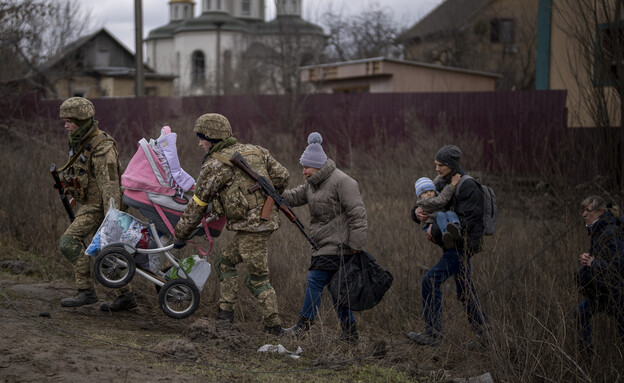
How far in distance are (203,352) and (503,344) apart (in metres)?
2.36

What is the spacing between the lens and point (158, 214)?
6.27 m

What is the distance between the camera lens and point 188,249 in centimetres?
868

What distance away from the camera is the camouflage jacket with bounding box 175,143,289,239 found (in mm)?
5910

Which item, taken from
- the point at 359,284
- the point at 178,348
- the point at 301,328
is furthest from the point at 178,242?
the point at 359,284

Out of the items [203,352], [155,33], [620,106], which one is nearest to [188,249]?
[203,352]

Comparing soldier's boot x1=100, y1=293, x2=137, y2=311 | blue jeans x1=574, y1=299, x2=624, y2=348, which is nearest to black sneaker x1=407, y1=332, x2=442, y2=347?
blue jeans x1=574, y1=299, x2=624, y2=348

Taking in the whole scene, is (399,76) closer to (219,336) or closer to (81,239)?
(81,239)

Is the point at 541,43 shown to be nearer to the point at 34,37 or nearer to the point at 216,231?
the point at 34,37

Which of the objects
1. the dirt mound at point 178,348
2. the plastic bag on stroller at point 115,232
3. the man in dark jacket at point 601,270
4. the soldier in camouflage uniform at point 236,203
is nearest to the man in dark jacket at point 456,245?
the man in dark jacket at point 601,270

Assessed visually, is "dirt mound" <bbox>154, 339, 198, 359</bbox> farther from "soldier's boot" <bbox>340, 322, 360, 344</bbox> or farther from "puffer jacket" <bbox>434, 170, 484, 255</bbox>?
"puffer jacket" <bbox>434, 170, 484, 255</bbox>

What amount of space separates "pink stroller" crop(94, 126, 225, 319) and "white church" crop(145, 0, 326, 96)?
2725 cm

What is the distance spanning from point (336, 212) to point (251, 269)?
0.89 metres

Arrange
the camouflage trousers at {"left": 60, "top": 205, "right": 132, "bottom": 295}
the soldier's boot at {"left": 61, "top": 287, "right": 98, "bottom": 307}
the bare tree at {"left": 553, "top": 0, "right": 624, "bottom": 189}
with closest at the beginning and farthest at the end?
the camouflage trousers at {"left": 60, "top": 205, "right": 132, "bottom": 295}, the soldier's boot at {"left": 61, "top": 287, "right": 98, "bottom": 307}, the bare tree at {"left": 553, "top": 0, "right": 624, "bottom": 189}

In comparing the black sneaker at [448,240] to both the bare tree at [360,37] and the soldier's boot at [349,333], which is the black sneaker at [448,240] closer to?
the soldier's boot at [349,333]
